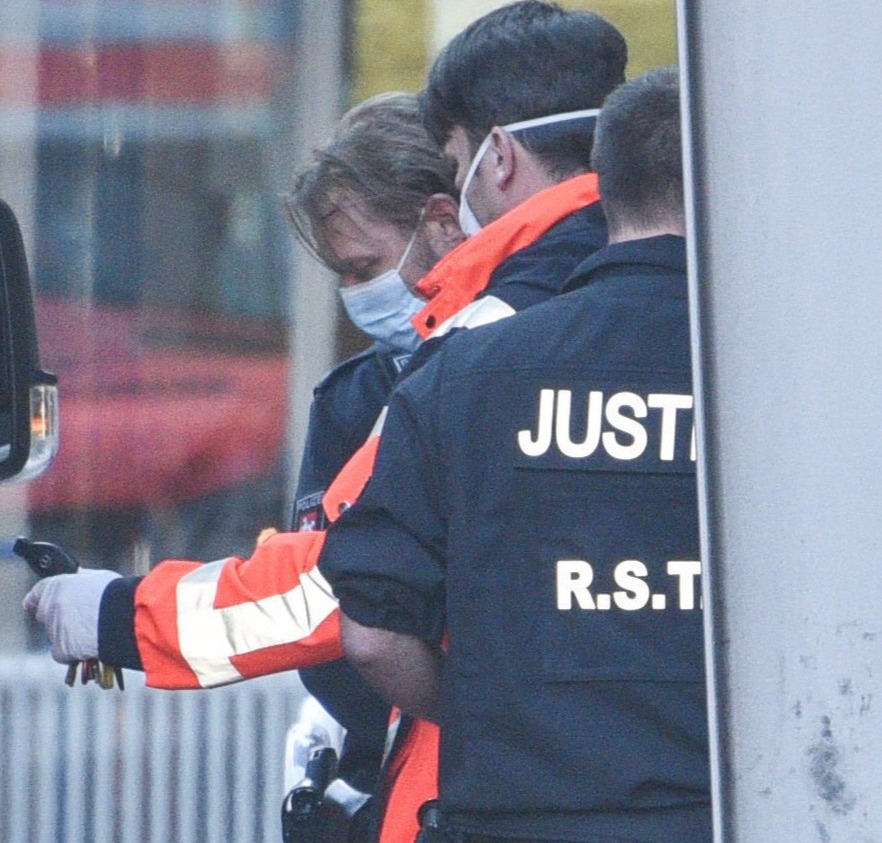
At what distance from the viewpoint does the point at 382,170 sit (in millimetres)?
2529

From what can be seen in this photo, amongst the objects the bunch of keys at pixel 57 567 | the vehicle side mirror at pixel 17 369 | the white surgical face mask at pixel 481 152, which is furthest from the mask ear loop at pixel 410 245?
the vehicle side mirror at pixel 17 369

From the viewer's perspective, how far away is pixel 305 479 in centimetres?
259

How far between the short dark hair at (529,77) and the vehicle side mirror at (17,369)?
720 mm

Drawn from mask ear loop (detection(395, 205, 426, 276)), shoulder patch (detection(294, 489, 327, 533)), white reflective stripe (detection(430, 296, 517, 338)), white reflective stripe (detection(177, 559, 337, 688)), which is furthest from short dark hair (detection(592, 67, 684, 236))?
mask ear loop (detection(395, 205, 426, 276))

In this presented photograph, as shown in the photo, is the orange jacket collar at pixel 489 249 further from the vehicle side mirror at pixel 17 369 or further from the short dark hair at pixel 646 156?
the vehicle side mirror at pixel 17 369

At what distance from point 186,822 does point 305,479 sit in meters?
2.27

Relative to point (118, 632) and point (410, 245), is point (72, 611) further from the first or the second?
point (410, 245)

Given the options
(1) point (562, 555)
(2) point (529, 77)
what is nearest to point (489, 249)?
(2) point (529, 77)

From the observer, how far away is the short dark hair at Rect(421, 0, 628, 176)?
212cm

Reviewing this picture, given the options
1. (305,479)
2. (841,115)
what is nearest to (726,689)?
(841,115)

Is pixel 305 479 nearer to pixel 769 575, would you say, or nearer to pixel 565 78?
pixel 565 78

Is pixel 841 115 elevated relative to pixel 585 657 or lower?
elevated

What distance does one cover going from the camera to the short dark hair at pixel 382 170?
8.29 feet

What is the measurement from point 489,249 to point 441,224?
0.56 m
